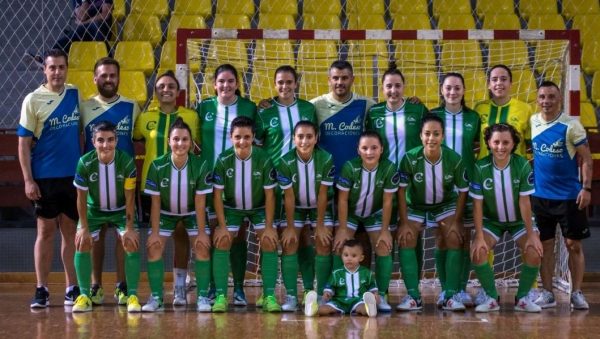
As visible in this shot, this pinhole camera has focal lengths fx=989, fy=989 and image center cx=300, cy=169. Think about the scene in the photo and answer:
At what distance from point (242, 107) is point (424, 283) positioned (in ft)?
7.43

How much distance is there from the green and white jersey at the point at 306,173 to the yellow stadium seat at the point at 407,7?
4.32 meters

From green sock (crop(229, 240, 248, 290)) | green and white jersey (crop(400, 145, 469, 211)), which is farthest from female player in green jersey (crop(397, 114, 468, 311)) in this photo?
green sock (crop(229, 240, 248, 290))

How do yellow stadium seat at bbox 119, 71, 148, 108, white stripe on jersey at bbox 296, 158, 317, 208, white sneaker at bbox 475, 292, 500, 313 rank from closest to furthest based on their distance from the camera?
white sneaker at bbox 475, 292, 500, 313, white stripe on jersey at bbox 296, 158, 317, 208, yellow stadium seat at bbox 119, 71, 148, 108

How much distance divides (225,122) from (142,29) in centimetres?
382

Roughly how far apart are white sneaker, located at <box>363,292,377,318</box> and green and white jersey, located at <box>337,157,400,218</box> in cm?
62

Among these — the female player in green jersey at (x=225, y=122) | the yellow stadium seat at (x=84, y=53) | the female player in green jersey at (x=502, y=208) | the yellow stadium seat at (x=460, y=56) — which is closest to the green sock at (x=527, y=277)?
the female player in green jersey at (x=502, y=208)

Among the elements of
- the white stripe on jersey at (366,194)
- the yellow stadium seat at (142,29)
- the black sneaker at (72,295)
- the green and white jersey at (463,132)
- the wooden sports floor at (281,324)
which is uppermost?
the yellow stadium seat at (142,29)

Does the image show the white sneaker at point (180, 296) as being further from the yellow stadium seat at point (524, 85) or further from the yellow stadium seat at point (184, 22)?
the yellow stadium seat at point (184, 22)

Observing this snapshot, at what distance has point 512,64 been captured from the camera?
8711 mm

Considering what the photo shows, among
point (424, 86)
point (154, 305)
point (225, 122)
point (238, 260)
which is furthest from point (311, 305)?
point (424, 86)

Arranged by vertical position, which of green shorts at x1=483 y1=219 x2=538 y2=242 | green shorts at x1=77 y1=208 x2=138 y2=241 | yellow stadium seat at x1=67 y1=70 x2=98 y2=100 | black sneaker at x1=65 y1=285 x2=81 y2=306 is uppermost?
yellow stadium seat at x1=67 y1=70 x2=98 y2=100

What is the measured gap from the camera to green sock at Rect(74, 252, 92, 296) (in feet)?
19.9

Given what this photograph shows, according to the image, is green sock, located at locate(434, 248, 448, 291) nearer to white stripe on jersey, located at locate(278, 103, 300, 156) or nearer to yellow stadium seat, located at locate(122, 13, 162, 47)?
white stripe on jersey, located at locate(278, 103, 300, 156)

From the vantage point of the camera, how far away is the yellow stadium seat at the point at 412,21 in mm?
9984
